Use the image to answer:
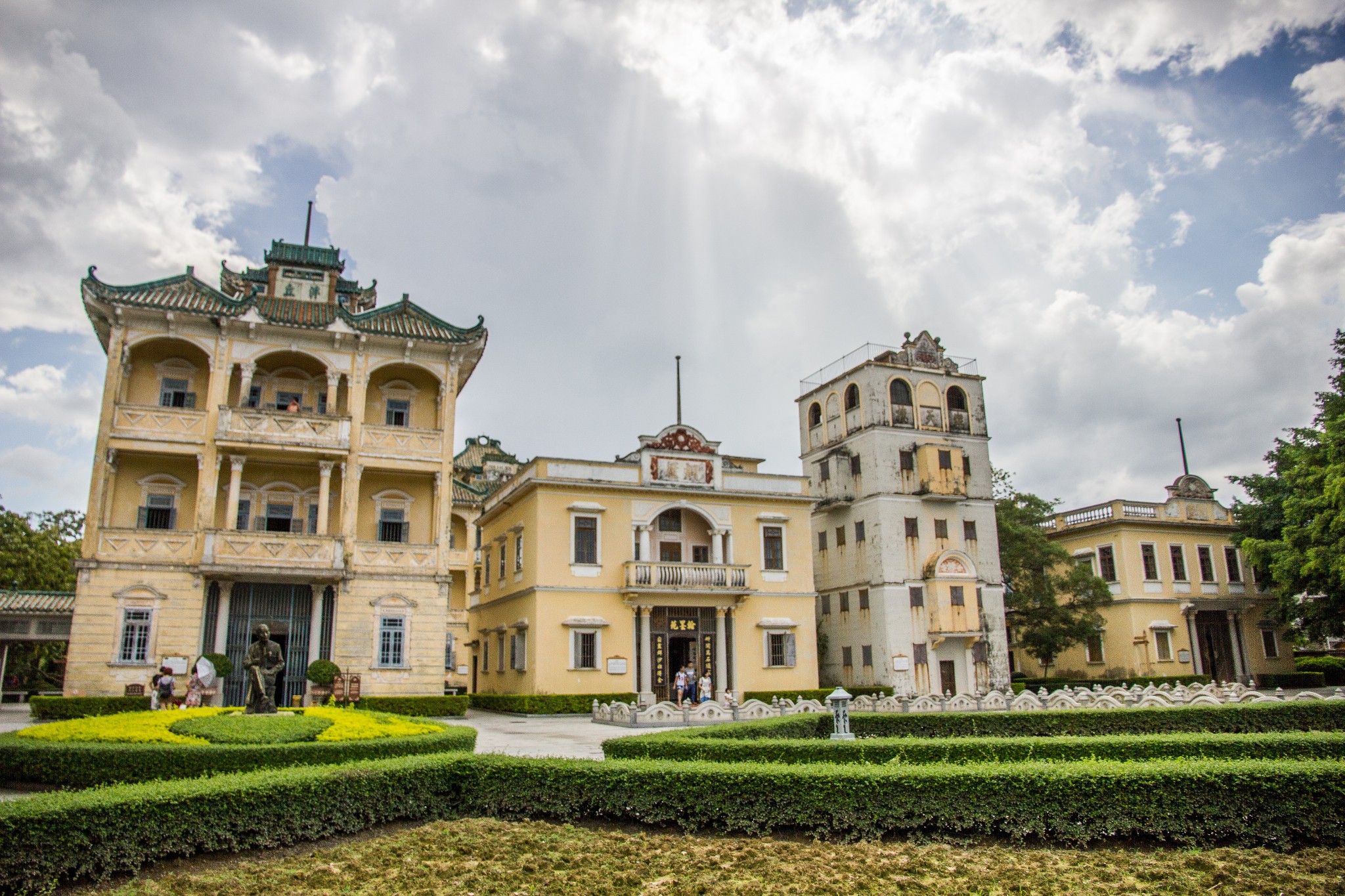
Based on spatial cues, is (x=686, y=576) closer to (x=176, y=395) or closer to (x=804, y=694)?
(x=804, y=694)

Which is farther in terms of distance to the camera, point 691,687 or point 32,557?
point 32,557

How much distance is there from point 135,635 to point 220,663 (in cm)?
301

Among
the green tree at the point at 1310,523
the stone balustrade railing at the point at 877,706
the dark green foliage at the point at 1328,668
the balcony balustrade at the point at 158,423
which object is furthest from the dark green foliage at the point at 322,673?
Answer: the dark green foliage at the point at 1328,668

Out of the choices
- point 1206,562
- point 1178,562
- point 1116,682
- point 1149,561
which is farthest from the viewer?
point 1206,562

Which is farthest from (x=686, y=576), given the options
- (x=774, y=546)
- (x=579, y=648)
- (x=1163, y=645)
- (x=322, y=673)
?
(x=1163, y=645)

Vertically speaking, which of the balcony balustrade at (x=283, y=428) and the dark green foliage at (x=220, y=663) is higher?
the balcony balustrade at (x=283, y=428)

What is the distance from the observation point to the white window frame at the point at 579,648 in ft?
101

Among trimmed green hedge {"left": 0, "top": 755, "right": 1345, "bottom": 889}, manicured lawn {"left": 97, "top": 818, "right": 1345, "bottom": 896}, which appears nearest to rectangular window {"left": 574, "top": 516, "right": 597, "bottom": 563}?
trimmed green hedge {"left": 0, "top": 755, "right": 1345, "bottom": 889}

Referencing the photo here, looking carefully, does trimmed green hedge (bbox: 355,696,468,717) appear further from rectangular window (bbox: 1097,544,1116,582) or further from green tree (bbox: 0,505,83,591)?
rectangular window (bbox: 1097,544,1116,582)

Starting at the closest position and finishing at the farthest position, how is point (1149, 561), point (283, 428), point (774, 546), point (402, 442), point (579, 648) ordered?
1. point (283, 428)
2. point (402, 442)
3. point (579, 648)
4. point (774, 546)
5. point (1149, 561)

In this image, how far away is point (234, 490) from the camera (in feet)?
90.3

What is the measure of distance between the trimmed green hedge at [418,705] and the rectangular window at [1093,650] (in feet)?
101

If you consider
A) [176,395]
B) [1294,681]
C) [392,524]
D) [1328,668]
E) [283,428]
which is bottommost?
[1294,681]

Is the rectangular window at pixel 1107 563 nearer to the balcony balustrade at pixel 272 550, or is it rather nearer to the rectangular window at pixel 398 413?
the rectangular window at pixel 398 413
